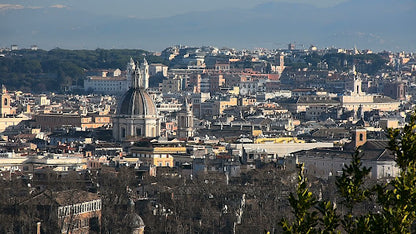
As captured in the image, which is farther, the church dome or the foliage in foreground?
the church dome

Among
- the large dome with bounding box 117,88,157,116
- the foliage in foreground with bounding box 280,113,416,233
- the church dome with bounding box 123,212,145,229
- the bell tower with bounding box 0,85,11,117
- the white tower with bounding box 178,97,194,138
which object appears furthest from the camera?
the bell tower with bounding box 0,85,11,117

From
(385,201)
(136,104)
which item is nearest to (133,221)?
(385,201)

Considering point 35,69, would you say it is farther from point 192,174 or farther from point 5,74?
point 192,174

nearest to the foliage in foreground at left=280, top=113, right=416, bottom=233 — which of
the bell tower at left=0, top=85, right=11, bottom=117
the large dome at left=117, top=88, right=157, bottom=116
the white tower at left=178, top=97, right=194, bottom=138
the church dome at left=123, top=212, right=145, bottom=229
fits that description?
the church dome at left=123, top=212, right=145, bottom=229

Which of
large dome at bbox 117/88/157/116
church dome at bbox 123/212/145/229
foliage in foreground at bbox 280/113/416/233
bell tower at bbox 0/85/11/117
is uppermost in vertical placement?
foliage in foreground at bbox 280/113/416/233

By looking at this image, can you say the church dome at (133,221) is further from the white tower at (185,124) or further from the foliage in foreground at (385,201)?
the white tower at (185,124)

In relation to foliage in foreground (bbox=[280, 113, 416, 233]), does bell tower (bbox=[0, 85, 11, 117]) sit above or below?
below

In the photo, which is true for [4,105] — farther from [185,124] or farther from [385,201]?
[385,201]

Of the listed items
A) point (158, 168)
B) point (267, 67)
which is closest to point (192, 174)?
point (158, 168)

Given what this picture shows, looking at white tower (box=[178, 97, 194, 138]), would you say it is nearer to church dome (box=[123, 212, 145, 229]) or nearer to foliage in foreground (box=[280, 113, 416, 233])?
church dome (box=[123, 212, 145, 229])

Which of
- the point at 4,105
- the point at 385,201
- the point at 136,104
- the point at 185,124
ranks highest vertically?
the point at 385,201
